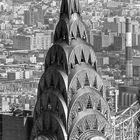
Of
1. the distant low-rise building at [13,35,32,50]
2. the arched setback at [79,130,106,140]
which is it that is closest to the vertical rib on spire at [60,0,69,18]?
the arched setback at [79,130,106,140]

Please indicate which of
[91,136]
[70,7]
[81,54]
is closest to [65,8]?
[70,7]

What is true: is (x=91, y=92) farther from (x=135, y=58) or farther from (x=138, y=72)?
(x=135, y=58)

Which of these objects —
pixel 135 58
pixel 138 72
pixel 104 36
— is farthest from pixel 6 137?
pixel 104 36

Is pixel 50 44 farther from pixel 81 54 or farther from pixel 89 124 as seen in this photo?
pixel 89 124

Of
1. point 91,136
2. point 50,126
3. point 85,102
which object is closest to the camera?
point 91,136

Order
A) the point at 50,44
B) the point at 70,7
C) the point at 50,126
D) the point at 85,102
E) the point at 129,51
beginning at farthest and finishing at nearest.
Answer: the point at 50,44
the point at 129,51
the point at 70,7
the point at 50,126
the point at 85,102

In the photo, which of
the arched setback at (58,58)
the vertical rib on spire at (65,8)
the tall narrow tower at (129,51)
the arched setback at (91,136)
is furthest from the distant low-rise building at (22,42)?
the arched setback at (91,136)

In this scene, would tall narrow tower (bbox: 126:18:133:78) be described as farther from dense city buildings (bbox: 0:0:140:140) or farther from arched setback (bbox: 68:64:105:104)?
arched setback (bbox: 68:64:105:104)
